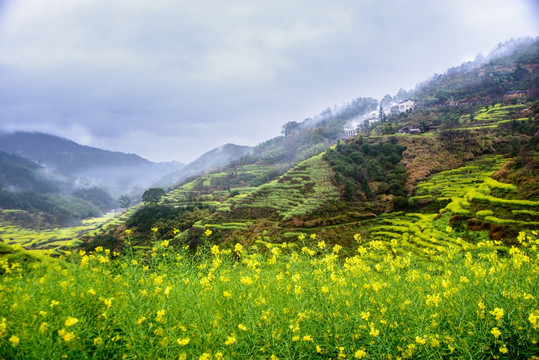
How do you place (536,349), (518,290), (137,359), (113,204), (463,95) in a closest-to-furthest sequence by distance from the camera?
(137,359)
(536,349)
(518,290)
(463,95)
(113,204)

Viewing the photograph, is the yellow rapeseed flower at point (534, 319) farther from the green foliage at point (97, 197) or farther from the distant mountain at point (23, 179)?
the distant mountain at point (23, 179)

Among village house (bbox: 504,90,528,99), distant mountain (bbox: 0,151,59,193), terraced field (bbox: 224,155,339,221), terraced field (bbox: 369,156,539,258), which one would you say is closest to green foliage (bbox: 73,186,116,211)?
distant mountain (bbox: 0,151,59,193)

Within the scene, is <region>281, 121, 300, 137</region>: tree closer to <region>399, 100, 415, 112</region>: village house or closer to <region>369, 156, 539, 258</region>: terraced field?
<region>399, 100, 415, 112</region>: village house

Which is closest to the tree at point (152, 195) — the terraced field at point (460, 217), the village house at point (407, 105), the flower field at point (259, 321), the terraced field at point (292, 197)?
the terraced field at point (292, 197)

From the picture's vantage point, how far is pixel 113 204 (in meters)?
157

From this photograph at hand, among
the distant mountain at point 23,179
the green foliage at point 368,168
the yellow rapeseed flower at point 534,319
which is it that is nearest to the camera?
the yellow rapeseed flower at point 534,319

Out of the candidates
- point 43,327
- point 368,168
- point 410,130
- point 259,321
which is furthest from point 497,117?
point 43,327

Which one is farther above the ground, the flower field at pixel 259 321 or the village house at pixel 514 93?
the village house at pixel 514 93

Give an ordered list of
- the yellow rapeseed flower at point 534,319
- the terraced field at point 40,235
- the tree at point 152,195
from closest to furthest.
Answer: the yellow rapeseed flower at point 534,319 → the terraced field at point 40,235 → the tree at point 152,195

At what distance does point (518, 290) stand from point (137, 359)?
478 centimetres

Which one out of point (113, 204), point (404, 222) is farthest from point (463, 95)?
point (113, 204)

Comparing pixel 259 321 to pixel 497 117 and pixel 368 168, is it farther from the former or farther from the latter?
pixel 497 117

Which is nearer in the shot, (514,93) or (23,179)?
(514,93)

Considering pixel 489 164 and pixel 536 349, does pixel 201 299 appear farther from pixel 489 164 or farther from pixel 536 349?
pixel 489 164
